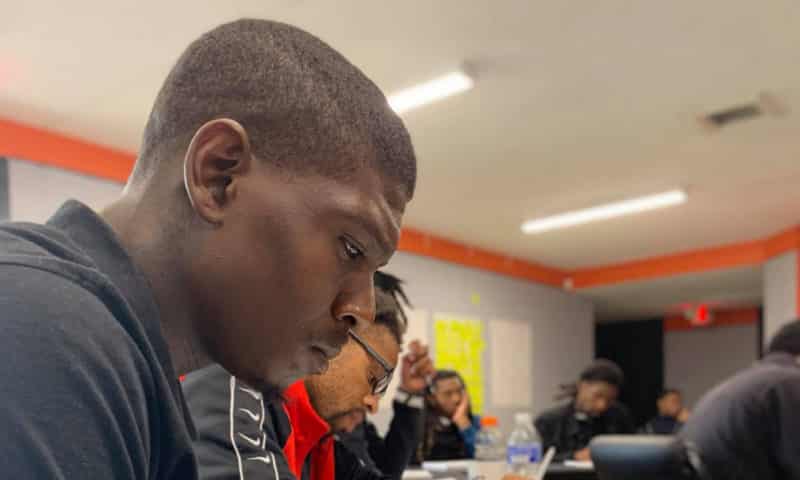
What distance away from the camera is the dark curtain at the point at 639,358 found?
37.0 feet

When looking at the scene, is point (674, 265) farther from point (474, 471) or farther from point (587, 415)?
point (474, 471)

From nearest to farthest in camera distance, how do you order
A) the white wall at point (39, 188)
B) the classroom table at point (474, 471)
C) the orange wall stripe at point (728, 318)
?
the classroom table at point (474, 471)
the white wall at point (39, 188)
the orange wall stripe at point (728, 318)

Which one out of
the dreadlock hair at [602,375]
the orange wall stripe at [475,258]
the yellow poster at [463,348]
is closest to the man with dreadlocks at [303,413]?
the dreadlock hair at [602,375]

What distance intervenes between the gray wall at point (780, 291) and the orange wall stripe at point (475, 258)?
2276mm

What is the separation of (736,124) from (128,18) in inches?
126

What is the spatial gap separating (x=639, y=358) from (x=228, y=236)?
11768mm

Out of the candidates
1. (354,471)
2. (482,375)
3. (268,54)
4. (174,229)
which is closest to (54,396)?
(174,229)

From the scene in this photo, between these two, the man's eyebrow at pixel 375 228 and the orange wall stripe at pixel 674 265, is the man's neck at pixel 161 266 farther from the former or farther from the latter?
the orange wall stripe at pixel 674 265

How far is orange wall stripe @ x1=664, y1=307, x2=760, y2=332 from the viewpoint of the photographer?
34.9 feet

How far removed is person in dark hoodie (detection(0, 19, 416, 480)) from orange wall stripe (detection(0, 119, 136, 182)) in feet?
11.6

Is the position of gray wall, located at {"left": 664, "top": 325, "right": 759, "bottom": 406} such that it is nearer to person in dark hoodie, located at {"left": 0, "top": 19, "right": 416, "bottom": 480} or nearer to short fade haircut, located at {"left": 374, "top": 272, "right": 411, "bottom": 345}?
short fade haircut, located at {"left": 374, "top": 272, "right": 411, "bottom": 345}

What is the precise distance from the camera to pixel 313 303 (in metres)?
0.53

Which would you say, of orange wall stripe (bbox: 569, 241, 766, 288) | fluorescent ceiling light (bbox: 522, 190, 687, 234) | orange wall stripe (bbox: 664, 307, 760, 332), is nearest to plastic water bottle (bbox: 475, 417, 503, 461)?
fluorescent ceiling light (bbox: 522, 190, 687, 234)

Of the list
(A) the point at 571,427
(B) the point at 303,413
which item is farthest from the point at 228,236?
(A) the point at 571,427
